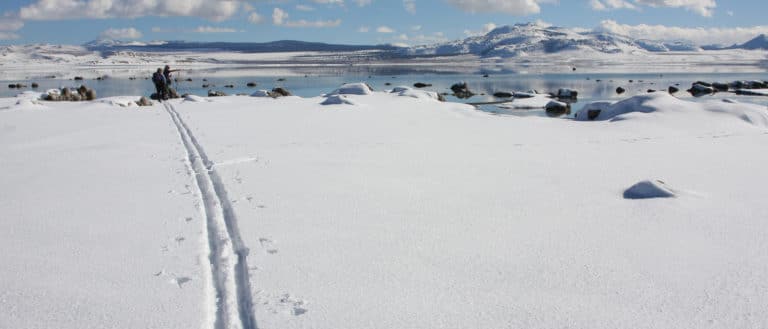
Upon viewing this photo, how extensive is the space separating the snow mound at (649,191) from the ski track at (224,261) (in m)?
4.22

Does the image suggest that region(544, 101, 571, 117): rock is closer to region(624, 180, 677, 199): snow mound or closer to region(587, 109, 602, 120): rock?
region(587, 109, 602, 120): rock

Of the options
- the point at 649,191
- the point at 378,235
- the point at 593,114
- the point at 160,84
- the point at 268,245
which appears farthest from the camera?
the point at 160,84

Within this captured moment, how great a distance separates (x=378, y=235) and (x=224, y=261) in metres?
1.32

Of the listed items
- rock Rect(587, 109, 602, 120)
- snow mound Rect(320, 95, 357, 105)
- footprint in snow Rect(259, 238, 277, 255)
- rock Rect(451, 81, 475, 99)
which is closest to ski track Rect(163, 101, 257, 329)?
footprint in snow Rect(259, 238, 277, 255)

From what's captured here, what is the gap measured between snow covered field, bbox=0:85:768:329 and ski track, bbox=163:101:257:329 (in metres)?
0.02

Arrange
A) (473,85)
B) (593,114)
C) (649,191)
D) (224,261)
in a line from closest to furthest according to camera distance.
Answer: (224,261)
(649,191)
(593,114)
(473,85)

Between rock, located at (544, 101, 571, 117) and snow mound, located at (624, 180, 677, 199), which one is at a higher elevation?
rock, located at (544, 101, 571, 117)

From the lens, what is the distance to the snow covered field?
3080mm

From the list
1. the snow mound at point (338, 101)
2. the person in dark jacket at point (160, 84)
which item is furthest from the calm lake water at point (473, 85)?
the person in dark jacket at point (160, 84)

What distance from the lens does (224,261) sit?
148 inches

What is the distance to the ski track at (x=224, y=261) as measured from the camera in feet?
9.80

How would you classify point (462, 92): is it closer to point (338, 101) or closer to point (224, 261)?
point (338, 101)

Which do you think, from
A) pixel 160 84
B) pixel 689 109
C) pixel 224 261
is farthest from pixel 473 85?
pixel 224 261

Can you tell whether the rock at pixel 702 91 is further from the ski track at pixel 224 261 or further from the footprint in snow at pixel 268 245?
the footprint in snow at pixel 268 245
